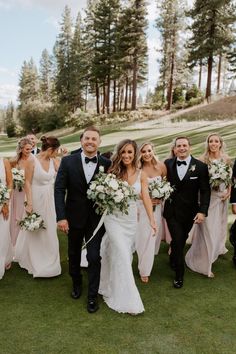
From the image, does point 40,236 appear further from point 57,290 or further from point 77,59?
point 77,59

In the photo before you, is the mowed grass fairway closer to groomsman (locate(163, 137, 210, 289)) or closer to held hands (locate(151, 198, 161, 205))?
groomsman (locate(163, 137, 210, 289))

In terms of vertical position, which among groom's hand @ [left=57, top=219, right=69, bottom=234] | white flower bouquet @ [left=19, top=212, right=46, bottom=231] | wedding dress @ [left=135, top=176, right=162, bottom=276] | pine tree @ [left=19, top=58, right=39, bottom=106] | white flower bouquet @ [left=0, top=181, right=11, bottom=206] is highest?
pine tree @ [left=19, top=58, right=39, bottom=106]

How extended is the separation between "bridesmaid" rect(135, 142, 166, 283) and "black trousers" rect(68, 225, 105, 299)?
3.78 feet

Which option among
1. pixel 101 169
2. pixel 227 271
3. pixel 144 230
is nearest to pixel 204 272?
pixel 227 271

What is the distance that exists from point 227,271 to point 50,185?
129 inches

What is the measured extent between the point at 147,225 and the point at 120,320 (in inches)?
69.3

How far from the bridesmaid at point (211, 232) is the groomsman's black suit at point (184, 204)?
0.50 meters

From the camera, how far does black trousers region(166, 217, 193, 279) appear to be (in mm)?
5398

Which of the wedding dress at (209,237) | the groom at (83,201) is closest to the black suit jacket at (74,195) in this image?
the groom at (83,201)

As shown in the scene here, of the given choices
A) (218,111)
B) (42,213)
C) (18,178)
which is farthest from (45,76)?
(42,213)

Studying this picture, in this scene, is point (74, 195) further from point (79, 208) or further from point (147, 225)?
point (147, 225)

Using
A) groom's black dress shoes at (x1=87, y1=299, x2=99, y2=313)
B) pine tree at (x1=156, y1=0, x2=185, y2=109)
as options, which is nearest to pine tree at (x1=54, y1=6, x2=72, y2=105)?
pine tree at (x1=156, y1=0, x2=185, y2=109)

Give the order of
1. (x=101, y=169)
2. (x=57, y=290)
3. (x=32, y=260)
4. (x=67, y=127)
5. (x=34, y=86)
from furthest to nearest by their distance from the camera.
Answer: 1. (x=34, y=86)
2. (x=67, y=127)
3. (x=32, y=260)
4. (x=57, y=290)
5. (x=101, y=169)

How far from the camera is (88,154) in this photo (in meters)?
4.70
